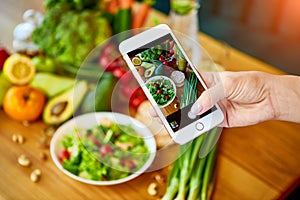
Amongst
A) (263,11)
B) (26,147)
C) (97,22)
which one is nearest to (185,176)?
(26,147)

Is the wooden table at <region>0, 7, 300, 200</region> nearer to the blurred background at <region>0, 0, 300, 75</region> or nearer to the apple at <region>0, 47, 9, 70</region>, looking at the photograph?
the apple at <region>0, 47, 9, 70</region>

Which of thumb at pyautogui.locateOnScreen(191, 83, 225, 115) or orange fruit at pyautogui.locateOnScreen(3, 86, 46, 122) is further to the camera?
orange fruit at pyautogui.locateOnScreen(3, 86, 46, 122)

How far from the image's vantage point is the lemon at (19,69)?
1425mm

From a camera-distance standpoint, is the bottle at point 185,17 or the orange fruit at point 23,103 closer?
the orange fruit at point 23,103

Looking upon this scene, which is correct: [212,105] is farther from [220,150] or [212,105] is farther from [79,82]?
[79,82]

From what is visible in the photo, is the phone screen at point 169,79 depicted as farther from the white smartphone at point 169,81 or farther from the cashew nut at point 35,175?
the cashew nut at point 35,175

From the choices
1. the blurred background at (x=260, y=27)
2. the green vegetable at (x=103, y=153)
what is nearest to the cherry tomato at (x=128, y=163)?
the green vegetable at (x=103, y=153)

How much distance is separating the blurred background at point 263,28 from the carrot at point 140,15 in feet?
2.42

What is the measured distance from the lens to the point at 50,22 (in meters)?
1.55

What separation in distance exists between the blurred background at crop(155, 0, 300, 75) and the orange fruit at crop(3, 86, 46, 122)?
1118mm

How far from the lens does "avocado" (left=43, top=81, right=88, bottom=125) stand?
136 centimetres

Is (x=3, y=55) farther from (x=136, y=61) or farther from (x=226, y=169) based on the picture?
(x=226, y=169)

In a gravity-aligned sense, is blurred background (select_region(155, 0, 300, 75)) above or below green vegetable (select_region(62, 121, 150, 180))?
below

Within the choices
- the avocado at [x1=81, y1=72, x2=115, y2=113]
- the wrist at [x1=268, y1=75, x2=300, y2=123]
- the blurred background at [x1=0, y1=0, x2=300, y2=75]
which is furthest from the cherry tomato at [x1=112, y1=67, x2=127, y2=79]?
the blurred background at [x1=0, y1=0, x2=300, y2=75]
